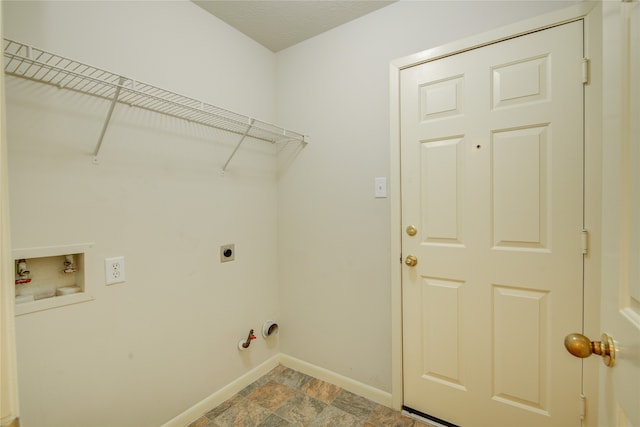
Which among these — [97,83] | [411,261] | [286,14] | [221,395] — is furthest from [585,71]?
[221,395]

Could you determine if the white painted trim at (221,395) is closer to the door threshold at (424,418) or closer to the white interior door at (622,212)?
the door threshold at (424,418)

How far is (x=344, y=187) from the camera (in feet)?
6.23

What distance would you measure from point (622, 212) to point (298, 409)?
71.2 inches

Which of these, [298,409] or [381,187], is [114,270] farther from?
[381,187]

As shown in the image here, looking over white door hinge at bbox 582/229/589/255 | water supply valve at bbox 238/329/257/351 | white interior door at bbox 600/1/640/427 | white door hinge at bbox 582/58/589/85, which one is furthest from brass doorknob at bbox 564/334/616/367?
water supply valve at bbox 238/329/257/351

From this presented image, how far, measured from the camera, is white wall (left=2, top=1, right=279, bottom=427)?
1.14m

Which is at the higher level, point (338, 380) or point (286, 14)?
point (286, 14)

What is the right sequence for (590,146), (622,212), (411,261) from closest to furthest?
(622,212) → (590,146) → (411,261)

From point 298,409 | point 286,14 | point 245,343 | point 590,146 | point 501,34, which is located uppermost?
point 286,14

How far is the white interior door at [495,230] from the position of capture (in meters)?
1.28

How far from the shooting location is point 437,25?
156 cm

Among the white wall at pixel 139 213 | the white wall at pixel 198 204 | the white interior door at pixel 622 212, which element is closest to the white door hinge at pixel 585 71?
the white wall at pixel 198 204

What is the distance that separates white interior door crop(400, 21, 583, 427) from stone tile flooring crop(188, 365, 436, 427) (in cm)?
22

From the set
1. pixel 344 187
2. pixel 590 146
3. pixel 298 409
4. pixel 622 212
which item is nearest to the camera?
pixel 622 212
